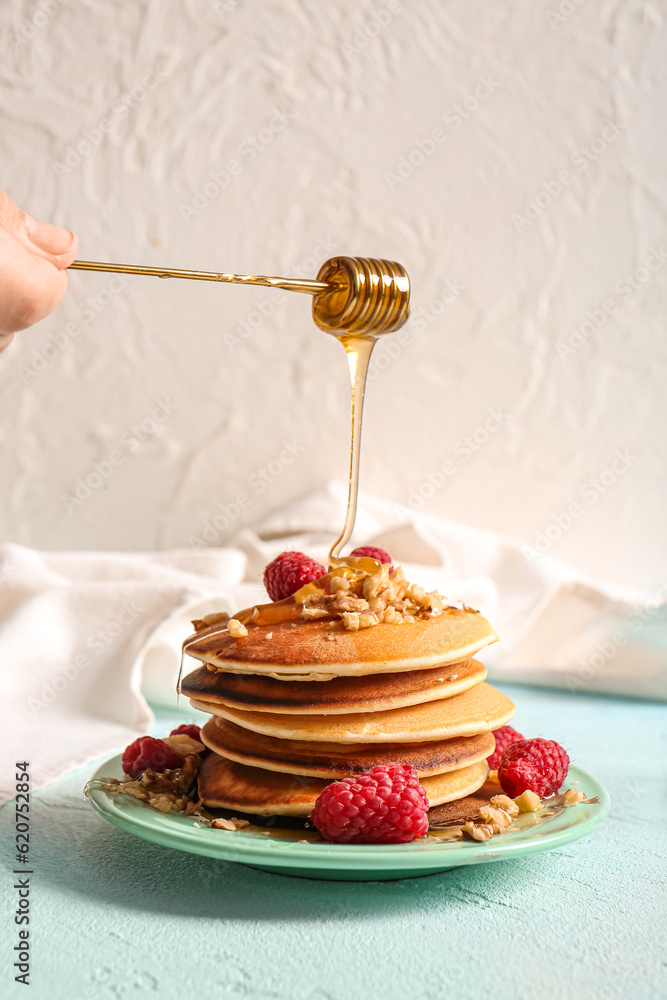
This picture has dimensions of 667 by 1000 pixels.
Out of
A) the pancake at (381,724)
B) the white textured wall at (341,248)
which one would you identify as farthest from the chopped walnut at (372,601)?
the white textured wall at (341,248)

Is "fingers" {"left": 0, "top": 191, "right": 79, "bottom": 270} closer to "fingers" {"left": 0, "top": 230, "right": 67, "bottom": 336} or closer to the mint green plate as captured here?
"fingers" {"left": 0, "top": 230, "right": 67, "bottom": 336}

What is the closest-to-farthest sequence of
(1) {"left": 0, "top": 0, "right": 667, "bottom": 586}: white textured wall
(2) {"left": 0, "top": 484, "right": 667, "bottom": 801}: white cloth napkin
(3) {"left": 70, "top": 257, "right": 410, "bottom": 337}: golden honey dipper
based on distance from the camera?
(3) {"left": 70, "top": 257, "right": 410, "bottom": 337}: golden honey dipper
(2) {"left": 0, "top": 484, "right": 667, "bottom": 801}: white cloth napkin
(1) {"left": 0, "top": 0, "right": 667, "bottom": 586}: white textured wall

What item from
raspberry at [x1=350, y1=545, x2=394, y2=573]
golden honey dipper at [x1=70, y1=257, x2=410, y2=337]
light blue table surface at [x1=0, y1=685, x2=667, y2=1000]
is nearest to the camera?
light blue table surface at [x1=0, y1=685, x2=667, y2=1000]

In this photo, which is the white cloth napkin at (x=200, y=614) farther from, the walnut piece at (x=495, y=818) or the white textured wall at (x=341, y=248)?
the walnut piece at (x=495, y=818)

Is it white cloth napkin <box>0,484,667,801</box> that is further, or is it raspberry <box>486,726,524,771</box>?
white cloth napkin <box>0,484,667,801</box>

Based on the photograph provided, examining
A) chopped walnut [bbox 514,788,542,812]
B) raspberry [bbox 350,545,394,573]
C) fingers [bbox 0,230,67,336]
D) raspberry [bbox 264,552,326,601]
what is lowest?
chopped walnut [bbox 514,788,542,812]

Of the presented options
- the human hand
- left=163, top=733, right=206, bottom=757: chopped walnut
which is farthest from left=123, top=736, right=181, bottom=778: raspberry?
the human hand

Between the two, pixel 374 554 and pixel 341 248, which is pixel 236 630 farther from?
pixel 341 248

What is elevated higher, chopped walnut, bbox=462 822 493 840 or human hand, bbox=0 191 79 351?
human hand, bbox=0 191 79 351

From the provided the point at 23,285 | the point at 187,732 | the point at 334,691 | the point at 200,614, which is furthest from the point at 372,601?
Result: the point at 200,614
